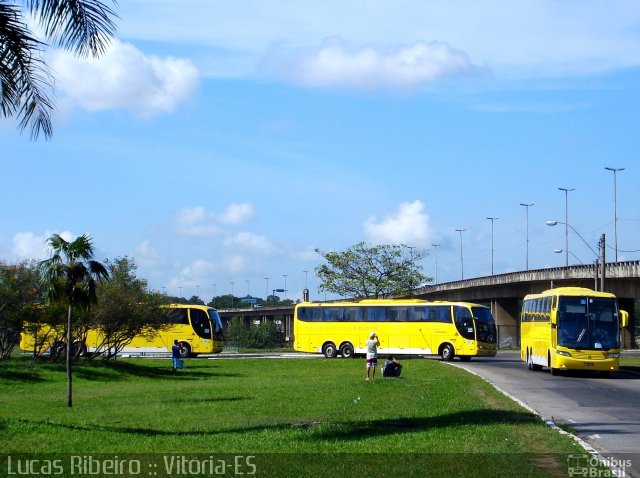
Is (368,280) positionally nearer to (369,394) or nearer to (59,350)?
Answer: (59,350)

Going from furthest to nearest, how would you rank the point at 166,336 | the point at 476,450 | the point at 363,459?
1. the point at 166,336
2. the point at 476,450
3. the point at 363,459

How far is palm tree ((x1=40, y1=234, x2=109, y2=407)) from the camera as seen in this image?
2409 cm

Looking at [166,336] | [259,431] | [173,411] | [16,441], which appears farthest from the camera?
[166,336]

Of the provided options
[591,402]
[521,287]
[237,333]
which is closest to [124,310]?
[591,402]

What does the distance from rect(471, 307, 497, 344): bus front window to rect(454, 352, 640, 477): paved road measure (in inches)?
526

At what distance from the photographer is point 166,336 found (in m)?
60.9

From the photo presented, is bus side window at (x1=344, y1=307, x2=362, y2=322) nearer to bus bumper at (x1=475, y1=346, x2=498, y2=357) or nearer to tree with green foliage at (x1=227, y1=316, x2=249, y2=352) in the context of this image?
bus bumper at (x1=475, y1=346, x2=498, y2=357)

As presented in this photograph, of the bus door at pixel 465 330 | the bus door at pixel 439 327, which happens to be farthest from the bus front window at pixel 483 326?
the bus door at pixel 439 327

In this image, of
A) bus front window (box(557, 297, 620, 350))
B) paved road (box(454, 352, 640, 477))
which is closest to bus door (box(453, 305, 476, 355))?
→ paved road (box(454, 352, 640, 477))

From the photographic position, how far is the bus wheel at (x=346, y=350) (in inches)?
2244

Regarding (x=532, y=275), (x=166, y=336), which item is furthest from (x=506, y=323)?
(x=166, y=336)

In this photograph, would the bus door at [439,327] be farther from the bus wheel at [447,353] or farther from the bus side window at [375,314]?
the bus side window at [375,314]

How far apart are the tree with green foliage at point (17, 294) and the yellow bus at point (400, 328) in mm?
23555

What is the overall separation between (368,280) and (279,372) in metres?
45.2
